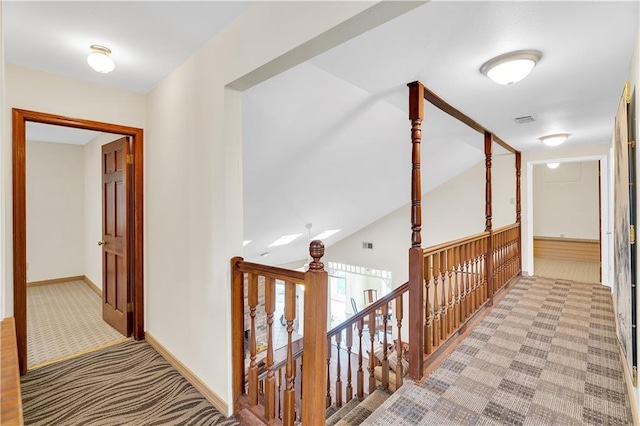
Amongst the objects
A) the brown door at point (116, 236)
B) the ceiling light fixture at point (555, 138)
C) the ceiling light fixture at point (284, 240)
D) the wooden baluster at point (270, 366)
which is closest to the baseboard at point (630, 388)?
the wooden baluster at point (270, 366)

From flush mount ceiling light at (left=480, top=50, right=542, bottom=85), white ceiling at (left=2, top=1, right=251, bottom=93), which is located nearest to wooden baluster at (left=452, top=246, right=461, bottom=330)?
flush mount ceiling light at (left=480, top=50, right=542, bottom=85)

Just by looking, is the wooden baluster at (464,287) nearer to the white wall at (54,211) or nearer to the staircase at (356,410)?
the staircase at (356,410)

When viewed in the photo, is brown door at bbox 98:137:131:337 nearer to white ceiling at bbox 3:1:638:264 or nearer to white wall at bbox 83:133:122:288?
white ceiling at bbox 3:1:638:264

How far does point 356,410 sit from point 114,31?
10.4 ft

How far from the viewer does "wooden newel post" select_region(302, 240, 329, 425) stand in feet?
4.93

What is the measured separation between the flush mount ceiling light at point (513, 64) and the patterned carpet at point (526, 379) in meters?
2.08

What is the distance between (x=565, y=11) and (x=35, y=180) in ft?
21.6

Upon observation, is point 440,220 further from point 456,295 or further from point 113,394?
point 113,394

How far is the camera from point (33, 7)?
1698 mm

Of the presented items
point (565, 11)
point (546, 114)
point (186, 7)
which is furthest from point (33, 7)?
point (546, 114)

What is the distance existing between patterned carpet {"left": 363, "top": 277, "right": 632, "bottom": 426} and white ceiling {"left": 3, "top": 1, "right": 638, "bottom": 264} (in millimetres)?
2135

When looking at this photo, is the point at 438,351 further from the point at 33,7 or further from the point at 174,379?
the point at 33,7

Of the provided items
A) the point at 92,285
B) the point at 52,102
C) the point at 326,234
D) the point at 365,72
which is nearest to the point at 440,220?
the point at 326,234

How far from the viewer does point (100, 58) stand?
82.1 inches
